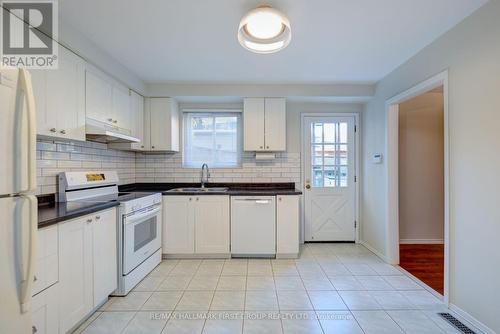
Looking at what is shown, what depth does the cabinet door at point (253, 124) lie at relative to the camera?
375 centimetres

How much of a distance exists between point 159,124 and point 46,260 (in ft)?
7.91

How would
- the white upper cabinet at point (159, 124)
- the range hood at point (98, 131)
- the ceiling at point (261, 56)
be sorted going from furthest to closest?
the white upper cabinet at point (159, 124), the range hood at point (98, 131), the ceiling at point (261, 56)

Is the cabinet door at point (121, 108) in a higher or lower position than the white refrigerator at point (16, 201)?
higher

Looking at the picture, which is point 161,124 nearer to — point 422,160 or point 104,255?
point 104,255

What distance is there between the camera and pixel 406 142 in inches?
161

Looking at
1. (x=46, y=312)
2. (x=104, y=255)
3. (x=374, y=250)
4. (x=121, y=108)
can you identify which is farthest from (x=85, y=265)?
(x=374, y=250)

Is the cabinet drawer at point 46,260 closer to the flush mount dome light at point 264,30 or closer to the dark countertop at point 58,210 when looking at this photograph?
the dark countertop at point 58,210

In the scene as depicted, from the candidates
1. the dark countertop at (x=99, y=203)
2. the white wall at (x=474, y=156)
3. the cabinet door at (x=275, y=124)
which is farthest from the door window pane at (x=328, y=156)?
the white wall at (x=474, y=156)

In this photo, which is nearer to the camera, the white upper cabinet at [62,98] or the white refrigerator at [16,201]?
the white refrigerator at [16,201]

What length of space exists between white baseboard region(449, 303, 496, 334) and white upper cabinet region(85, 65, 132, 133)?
371cm

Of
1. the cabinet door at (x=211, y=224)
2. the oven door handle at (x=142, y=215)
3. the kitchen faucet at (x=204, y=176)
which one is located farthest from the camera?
the kitchen faucet at (x=204, y=176)

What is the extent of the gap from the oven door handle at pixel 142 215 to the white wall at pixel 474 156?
9.71 feet

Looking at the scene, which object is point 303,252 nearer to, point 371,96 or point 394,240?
point 394,240

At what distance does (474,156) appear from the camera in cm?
197
